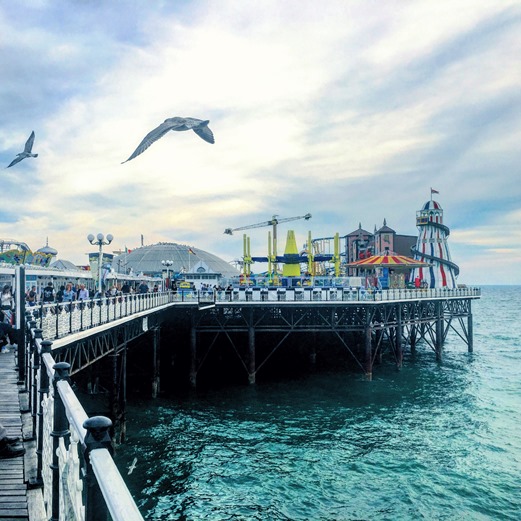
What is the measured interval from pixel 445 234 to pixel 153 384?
39455 millimetres

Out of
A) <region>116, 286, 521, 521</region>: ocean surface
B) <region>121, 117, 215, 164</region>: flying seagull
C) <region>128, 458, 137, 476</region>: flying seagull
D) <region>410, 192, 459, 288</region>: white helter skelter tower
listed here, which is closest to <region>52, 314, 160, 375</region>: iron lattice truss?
<region>116, 286, 521, 521</region>: ocean surface

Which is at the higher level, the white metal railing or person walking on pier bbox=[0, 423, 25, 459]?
the white metal railing

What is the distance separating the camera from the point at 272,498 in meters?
13.9

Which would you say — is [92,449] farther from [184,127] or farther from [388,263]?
[388,263]

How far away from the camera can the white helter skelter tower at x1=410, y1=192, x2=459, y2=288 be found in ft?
165

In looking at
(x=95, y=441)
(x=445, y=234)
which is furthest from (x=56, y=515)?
(x=445, y=234)

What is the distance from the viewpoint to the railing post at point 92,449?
2375 millimetres

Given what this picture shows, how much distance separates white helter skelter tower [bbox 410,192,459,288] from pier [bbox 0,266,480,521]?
4.39 m

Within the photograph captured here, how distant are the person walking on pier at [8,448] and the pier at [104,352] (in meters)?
0.25

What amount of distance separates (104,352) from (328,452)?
9537 millimetres

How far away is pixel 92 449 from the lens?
2371 mm

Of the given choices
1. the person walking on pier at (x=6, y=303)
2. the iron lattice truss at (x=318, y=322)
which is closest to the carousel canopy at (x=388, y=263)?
the iron lattice truss at (x=318, y=322)

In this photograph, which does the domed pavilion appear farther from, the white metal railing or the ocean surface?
the white metal railing

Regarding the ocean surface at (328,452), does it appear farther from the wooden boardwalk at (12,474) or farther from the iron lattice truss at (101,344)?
the wooden boardwalk at (12,474)
